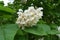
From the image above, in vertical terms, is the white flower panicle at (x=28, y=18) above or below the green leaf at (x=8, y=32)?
above

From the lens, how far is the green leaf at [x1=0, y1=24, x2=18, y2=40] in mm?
940

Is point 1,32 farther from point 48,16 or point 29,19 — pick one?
point 48,16

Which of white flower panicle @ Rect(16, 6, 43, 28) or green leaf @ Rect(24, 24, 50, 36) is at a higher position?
white flower panicle @ Rect(16, 6, 43, 28)

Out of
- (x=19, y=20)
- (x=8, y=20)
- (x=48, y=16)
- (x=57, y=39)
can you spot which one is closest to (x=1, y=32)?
(x=19, y=20)

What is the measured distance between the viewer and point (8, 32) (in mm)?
984

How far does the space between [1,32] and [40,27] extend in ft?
0.82

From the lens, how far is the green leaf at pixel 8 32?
0.94 meters

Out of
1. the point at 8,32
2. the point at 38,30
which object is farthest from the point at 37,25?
the point at 8,32

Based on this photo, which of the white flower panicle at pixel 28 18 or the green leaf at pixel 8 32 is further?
the white flower panicle at pixel 28 18

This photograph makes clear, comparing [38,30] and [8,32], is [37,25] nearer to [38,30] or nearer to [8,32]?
[38,30]

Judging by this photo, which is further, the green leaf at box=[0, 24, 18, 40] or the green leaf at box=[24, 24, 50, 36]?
the green leaf at box=[24, 24, 50, 36]

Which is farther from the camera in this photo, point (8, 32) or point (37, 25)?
point (37, 25)

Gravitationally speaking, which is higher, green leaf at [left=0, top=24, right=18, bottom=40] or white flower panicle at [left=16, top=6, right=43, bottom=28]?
white flower panicle at [left=16, top=6, right=43, bottom=28]

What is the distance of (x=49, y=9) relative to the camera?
1651 millimetres
